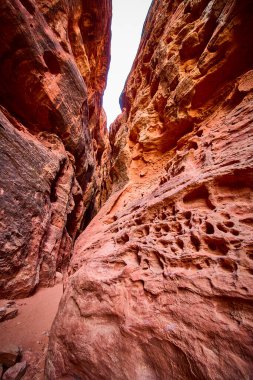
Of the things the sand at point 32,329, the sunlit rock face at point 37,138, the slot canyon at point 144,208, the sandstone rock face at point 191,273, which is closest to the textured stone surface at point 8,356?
the slot canyon at point 144,208

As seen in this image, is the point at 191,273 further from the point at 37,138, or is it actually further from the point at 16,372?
the point at 37,138

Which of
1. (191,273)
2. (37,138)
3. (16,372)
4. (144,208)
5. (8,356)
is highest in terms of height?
(37,138)

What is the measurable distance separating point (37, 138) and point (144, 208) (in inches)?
271

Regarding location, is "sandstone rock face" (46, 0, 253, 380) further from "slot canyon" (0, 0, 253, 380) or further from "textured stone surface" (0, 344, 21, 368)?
"textured stone surface" (0, 344, 21, 368)

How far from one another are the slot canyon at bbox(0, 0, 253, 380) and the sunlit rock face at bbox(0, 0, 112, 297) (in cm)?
5

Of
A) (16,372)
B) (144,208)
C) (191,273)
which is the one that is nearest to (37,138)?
(144,208)

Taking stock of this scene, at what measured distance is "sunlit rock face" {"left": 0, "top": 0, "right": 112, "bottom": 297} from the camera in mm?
5433

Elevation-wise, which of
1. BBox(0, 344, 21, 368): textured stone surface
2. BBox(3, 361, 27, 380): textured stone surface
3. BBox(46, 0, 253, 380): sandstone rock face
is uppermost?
BBox(46, 0, 253, 380): sandstone rock face

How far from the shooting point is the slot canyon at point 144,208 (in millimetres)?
2113

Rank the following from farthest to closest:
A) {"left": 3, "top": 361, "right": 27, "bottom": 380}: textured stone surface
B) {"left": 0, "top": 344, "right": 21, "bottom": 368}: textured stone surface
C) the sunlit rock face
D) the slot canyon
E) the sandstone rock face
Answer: the sunlit rock face
{"left": 0, "top": 344, "right": 21, "bottom": 368}: textured stone surface
{"left": 3, "top": 361, "right": 27, "bottom": 380}: textured stone surface
the slot canyon
the sandstone rock face

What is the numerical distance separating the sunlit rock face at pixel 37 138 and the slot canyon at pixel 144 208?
5 cm

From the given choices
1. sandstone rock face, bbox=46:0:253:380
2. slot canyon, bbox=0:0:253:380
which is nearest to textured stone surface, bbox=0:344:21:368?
slot canyon, bbox=0:0:253:380

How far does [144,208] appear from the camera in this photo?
452cm

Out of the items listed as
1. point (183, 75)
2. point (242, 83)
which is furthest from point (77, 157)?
point (242, 83)
